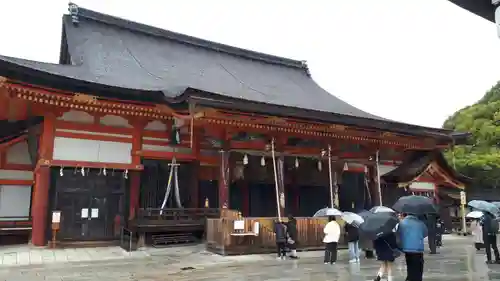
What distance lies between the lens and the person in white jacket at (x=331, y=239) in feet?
33.6

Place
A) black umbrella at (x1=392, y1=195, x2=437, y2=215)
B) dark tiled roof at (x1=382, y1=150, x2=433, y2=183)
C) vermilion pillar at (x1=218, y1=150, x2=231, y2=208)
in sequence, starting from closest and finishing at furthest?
black umbrella at (x1=392, y1=195, x2=437, y2=215), vermilion pillar at (x1=218, y1=150, x2=231, y2=208), dark tiled roof at (x1=382, y1=150, x2=433, y2=183)

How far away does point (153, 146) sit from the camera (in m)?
14.7

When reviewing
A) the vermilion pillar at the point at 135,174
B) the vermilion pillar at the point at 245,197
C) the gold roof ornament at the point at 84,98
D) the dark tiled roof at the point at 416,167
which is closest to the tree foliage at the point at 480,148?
the dark tiled roof at the point at 416,167

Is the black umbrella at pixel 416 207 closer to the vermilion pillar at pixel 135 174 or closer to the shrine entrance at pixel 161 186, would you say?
the shrine entrance at pixel 161 186

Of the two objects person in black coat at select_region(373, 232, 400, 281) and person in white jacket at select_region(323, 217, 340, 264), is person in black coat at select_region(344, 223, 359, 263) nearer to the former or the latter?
person in white jacket at select_region(323, 217, 340, 264)

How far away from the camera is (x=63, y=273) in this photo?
8.70 meters

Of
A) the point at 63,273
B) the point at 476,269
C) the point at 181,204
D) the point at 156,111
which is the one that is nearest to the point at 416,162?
the point at 476,269

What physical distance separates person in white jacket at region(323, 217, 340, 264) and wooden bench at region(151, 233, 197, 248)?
5.48 meters

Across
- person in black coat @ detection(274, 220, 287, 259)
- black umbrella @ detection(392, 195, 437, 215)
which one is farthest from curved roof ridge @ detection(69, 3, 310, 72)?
black umbrella @ detection(392, 195, 437, 215)

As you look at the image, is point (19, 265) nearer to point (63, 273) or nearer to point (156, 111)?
A: point (63, 273)

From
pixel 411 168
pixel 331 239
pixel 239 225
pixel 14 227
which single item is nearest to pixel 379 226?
pixel 331 239

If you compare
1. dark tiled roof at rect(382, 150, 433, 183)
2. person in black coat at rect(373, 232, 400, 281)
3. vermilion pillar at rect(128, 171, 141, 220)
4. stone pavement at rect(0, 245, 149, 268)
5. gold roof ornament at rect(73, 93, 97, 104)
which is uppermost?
gold roof ornament at rect(73, 93, 97, 104)

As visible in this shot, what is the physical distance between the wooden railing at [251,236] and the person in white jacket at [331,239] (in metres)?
2.38

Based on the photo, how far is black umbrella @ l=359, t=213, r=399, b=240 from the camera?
7.04 m
